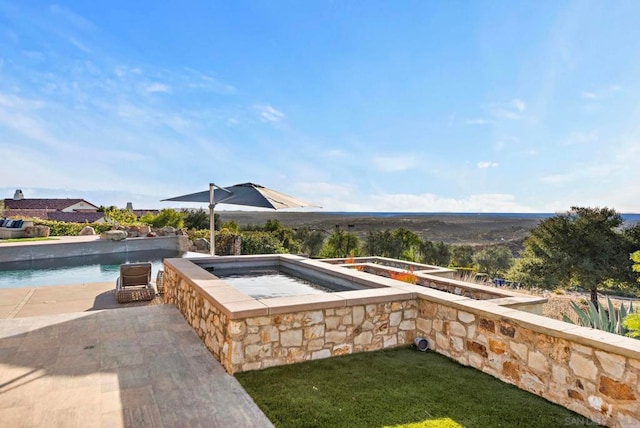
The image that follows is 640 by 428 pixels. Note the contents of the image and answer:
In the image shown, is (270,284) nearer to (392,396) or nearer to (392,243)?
(392,396)

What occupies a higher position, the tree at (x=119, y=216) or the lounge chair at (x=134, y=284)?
the tree at (x=119, y=216)

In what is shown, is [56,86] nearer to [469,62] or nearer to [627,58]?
[469,62]

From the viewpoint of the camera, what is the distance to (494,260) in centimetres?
2655

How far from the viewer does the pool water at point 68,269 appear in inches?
438

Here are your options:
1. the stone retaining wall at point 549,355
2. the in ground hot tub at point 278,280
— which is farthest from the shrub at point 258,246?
the stone retaining wall at point 549,355

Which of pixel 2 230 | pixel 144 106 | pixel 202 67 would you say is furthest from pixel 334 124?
pixel 2 230

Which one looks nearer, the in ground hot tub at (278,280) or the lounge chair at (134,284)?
the in ground hot tub at (278,280)

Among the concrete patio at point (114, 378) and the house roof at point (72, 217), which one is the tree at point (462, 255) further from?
the house roof at point (72, 217)

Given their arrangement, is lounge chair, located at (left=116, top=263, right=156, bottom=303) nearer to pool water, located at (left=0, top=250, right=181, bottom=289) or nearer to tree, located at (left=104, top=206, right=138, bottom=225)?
pool water, located at (left=0, top=250, right=181, bottom=289)

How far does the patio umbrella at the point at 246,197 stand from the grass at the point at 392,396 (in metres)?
3.80

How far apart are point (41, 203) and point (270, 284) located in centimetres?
5481

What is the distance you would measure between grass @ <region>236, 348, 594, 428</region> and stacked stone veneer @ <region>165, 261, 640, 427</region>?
0.15 metres

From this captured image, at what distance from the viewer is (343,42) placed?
12.4m

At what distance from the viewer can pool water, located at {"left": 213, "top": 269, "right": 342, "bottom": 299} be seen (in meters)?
6.38
